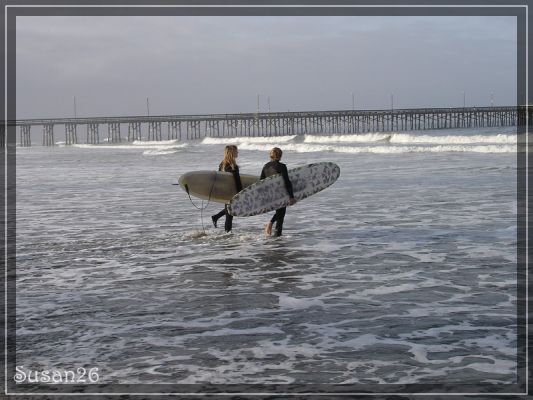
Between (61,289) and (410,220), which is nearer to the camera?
(61,289)

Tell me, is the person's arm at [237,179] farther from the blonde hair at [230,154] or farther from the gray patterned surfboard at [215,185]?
the gray patterned surfboard at [215,185]

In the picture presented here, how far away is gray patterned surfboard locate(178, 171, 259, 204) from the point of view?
482 inches

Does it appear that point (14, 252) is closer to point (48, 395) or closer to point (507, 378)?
point (48, 395)

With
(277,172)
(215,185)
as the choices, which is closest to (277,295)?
(277,172)

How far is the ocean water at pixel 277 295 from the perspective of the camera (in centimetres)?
519

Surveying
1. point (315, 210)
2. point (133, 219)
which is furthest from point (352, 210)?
point (133, 219)

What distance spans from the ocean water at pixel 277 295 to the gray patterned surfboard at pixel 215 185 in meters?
0.67

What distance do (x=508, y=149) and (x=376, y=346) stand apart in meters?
35.5

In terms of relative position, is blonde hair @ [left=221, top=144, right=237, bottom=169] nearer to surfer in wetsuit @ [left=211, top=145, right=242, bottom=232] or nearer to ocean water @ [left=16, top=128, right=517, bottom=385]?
surfer in wetsuit @ [left=211, top=145, right=242, bottom=232]

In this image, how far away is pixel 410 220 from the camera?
42.3ft

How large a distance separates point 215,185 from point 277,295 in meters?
5.24

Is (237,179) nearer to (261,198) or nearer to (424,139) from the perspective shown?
(261,198)

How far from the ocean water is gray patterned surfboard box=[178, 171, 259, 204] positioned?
2.18 feet

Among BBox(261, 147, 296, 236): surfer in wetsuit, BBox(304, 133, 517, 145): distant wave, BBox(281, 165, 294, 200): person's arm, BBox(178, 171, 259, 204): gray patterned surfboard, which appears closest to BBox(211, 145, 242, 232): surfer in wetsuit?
BBox(178, 171, 259, 204): gray patterned surfboard
